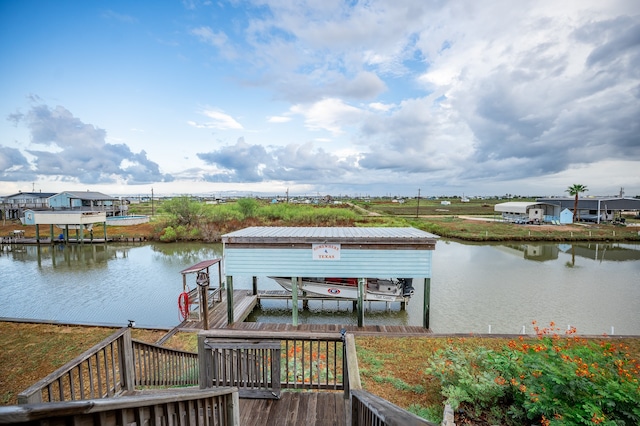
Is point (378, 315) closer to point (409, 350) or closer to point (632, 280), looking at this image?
point (409, 350)

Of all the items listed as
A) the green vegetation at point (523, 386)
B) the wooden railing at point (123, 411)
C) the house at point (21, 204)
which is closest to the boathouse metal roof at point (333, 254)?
the green vegetation at point (523, 386)

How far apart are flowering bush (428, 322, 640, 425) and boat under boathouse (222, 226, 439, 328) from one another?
510cm

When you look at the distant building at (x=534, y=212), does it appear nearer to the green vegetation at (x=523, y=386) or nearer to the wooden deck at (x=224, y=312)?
the wooden deck at (x=224, y=312)

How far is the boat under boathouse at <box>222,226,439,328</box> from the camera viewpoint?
10.9 meters

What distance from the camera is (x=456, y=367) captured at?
5750 millimetres

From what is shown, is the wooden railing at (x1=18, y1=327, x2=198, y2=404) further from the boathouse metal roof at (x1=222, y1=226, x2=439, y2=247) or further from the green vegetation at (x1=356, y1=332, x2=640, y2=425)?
the boathouse metal roof at (x1=222, y1=226, x2=439, y2=247)

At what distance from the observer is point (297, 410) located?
4.91 metres

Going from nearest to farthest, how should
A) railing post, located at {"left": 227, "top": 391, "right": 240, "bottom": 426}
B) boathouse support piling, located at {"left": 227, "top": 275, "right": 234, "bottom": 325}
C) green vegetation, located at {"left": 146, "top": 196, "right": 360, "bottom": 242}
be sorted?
railing post, located at {"left": 227, "top": 391, "right": 240, "bottom": 426}
boathouse support piling, located at {"left": 227, "top": 275, "right": 234, "bottom": 325}
green vegetation, located at {"left": 146, "top": 196, "right": 360, "bottom": 242}

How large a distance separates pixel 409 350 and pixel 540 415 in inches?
149

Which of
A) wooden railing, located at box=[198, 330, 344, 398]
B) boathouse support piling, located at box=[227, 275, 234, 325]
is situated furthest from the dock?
wooden railing, located at box=[198, 330, 344, 398]

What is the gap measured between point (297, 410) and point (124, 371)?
8.77 ft

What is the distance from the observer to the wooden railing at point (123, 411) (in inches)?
45.8

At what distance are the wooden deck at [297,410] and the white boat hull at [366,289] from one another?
794 cm

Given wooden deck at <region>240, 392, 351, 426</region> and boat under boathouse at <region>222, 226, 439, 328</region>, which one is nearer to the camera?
wooden deck at <region>240, 392, 351, 426</region>
